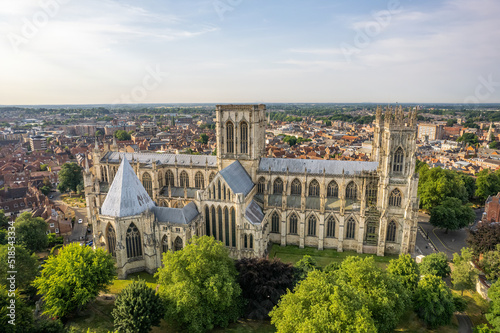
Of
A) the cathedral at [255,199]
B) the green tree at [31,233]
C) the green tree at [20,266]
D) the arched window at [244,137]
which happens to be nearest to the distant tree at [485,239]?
the cathedral at [255,199]

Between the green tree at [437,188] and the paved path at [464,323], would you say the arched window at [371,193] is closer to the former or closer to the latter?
the paved path at [464,323]

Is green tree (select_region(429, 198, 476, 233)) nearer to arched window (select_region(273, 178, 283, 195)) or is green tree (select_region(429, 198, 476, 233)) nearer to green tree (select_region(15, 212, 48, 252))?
arched window (select_region(273, 178, 283, 195))

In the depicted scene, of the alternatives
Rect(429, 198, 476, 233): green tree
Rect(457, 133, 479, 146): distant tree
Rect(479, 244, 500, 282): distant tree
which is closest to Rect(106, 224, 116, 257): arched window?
Rect(479, 244, 500, 282): distant tree

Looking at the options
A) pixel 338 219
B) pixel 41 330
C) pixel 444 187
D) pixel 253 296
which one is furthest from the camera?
pixel 444 187

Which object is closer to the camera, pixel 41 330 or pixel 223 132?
pixel 41 330

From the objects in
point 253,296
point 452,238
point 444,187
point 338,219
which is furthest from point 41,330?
point 444,187

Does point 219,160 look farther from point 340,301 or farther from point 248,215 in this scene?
point 340,301

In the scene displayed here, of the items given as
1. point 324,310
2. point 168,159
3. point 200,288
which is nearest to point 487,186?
point 324,310
